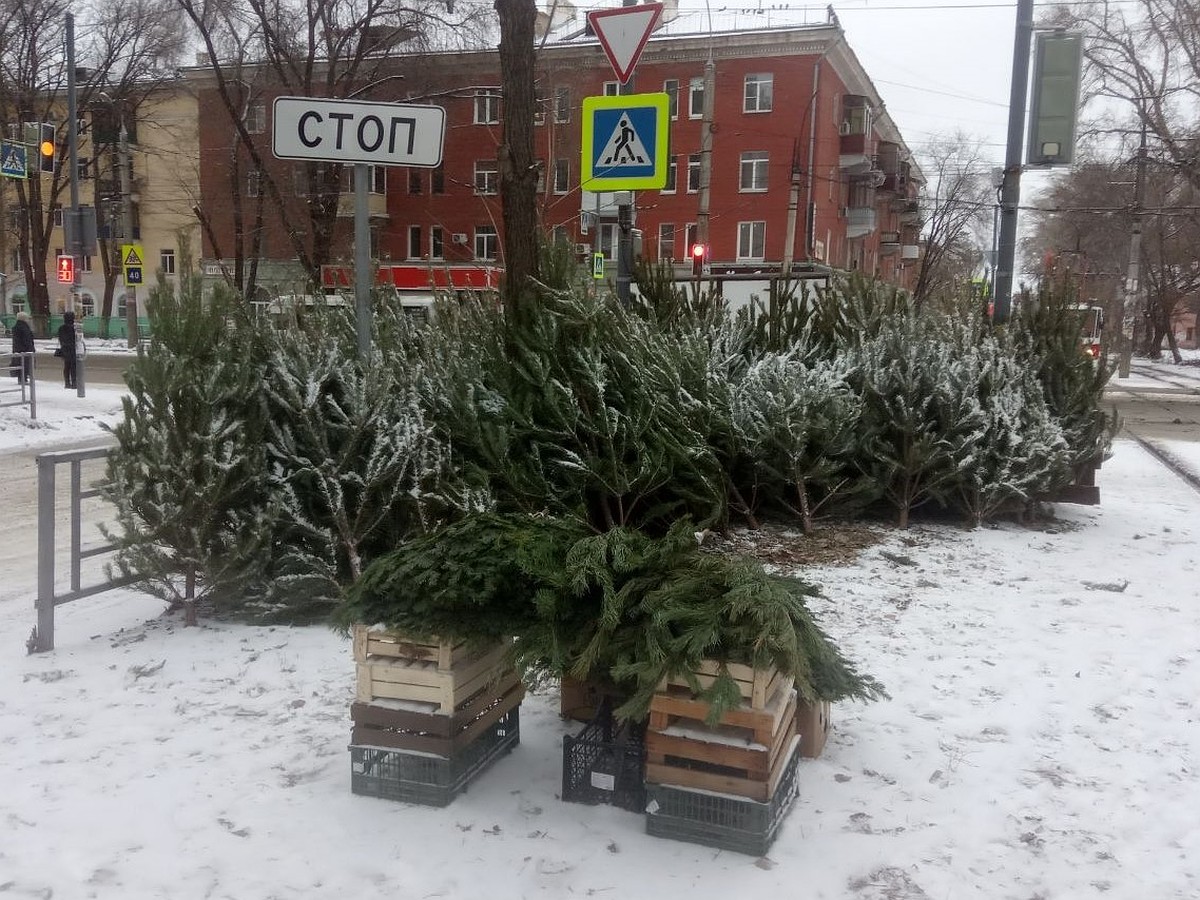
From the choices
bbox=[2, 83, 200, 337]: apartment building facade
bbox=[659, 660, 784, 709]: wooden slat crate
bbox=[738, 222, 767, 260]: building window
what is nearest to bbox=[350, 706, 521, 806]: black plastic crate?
bbox=[659, 660, 784, 709]: wooden slat crate

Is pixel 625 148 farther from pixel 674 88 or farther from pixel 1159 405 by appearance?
pixel 674 88

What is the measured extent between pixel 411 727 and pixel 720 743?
1.03m

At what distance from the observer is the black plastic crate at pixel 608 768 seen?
3340mm

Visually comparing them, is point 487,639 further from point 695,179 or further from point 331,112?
point 695,179

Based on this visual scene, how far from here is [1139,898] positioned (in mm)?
2941

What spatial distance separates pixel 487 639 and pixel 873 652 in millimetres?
2466

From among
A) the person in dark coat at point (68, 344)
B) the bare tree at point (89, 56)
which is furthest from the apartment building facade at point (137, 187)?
the person in dark coat at point (68, 344)

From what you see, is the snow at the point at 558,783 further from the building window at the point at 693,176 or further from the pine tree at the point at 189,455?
the building window at the point at 693,176

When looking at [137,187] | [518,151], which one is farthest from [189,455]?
[137,187]

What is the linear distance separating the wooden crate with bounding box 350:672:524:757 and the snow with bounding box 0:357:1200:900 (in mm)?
214

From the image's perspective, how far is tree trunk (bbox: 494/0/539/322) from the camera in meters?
6.55

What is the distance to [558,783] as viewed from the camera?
3.56 metres

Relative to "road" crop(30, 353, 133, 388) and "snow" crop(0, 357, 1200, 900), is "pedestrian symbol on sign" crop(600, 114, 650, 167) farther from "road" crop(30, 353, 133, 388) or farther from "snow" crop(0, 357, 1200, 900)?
"road" crop(30, 353, 133, 388)

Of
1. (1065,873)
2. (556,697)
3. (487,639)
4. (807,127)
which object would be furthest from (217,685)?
(807,127)
